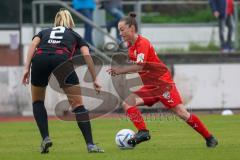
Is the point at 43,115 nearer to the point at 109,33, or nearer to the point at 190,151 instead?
the point at 190,151

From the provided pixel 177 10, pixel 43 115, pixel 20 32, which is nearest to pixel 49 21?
pixel 20 32

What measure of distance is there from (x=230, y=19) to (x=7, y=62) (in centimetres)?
637

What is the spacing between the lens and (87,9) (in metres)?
22.9

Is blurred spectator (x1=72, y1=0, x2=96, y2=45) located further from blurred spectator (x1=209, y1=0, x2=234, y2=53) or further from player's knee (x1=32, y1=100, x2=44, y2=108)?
player's knee (x1=32, y1=100, x2=44, y2=108)

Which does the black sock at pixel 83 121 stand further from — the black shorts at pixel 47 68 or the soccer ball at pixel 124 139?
the soccer ball at pixel 124 139

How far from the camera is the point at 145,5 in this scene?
24.2m

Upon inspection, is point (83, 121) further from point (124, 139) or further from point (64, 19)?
point (64, 19)

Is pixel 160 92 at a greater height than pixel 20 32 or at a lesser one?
greater

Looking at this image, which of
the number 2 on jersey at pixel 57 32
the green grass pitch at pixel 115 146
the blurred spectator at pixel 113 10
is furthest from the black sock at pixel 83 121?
the blurred spectator at pixel 113 10

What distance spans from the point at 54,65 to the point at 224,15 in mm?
12305

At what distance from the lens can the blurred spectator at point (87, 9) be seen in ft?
74.3

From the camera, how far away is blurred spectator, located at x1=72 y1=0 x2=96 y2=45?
74.3 ft

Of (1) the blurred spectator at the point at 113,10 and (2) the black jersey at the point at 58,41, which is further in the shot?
(1) the blurred spectator at the point at 113,10

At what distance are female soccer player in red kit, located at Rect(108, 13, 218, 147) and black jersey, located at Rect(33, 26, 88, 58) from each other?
86 centimetres
